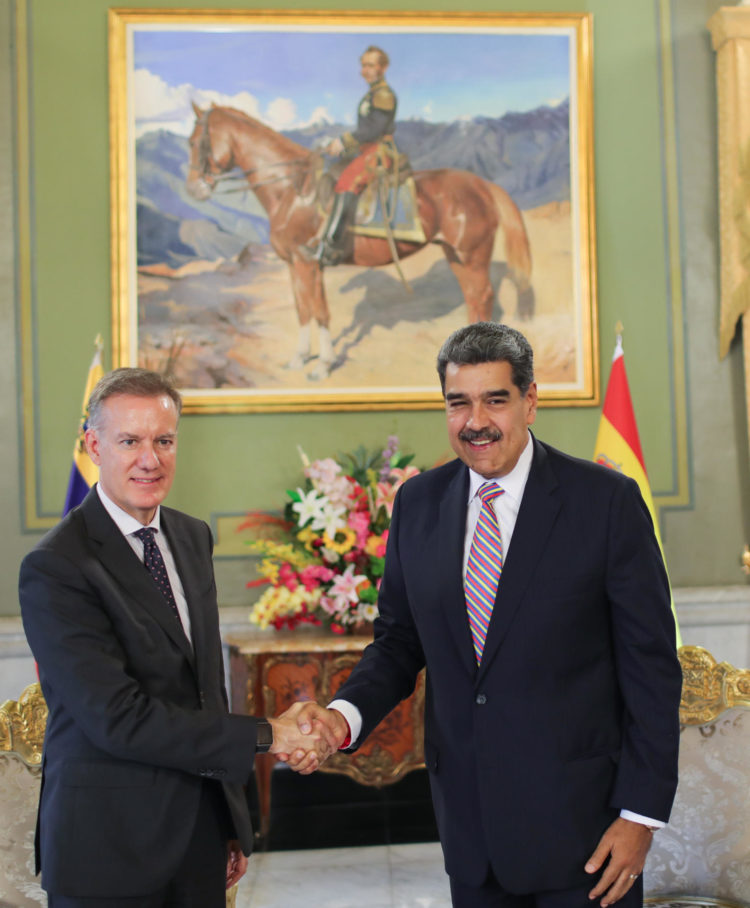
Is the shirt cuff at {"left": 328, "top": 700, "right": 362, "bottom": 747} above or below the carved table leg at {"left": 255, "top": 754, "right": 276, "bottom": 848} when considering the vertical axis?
above

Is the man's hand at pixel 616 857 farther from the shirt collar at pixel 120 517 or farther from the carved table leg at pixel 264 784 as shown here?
the carved table leg at pixel 264 784

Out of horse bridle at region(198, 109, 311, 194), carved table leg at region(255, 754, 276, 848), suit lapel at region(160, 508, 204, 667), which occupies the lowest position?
carved table leg at region(255, 754, 276, 848)

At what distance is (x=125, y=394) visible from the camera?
81.7 inches

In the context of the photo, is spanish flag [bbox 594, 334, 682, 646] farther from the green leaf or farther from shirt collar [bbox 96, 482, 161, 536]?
shirt collar [bbox 96, 482, 161, 536]

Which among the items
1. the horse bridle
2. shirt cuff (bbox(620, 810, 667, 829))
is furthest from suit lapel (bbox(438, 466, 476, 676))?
the horse bridle

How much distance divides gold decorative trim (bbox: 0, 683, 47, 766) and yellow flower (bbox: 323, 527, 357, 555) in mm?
1762

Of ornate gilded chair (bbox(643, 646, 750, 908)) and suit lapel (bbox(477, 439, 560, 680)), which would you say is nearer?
suit lapel (bbox(477, 439, 560, 680))

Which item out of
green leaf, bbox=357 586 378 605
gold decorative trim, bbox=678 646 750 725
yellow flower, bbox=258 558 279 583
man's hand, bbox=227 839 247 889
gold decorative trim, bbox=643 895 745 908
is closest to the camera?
man's hand, bbox=227 839 247 889

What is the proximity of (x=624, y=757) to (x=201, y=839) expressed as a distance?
94 centimetres

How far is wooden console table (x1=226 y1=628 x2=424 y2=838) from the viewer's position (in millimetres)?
4141

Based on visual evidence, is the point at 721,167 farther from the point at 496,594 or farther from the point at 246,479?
the point at 496,594

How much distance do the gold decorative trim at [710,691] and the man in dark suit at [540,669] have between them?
0.87 metres

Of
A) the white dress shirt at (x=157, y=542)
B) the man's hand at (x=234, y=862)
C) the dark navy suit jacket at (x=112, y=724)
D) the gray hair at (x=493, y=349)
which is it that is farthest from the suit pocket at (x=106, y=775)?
the gray hair at (x=493, y=349)

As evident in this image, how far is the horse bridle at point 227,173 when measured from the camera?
4848 millimetres
